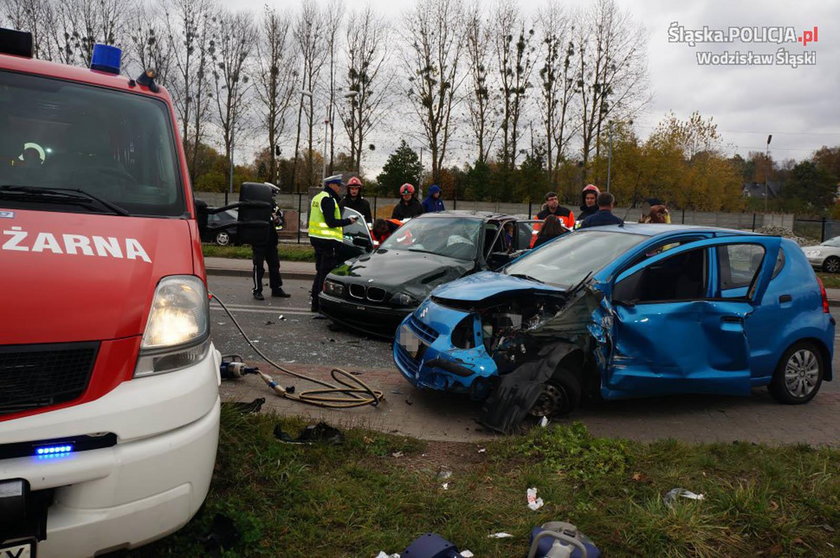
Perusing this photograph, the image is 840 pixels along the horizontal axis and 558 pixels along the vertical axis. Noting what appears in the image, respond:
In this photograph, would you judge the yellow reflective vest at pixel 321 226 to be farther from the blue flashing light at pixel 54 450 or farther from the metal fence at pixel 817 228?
the metal fence at pixel 817 228

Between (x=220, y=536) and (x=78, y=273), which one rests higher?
(x=78, y=273)

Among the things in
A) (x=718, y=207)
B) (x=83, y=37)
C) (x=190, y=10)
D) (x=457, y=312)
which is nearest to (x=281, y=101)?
(x=190, y=10)

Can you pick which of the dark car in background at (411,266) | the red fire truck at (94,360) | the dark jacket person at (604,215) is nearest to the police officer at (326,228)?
the dark car in background at (411,266)

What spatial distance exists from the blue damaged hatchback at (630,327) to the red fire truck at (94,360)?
2280 mm

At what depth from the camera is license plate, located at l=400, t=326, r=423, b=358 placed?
4.96 metres

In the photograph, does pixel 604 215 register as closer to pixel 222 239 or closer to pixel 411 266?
pixel 411 266

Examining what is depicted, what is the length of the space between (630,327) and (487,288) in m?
1.07

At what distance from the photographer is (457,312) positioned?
15.8 feet

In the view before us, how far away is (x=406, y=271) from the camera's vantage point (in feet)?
23.2

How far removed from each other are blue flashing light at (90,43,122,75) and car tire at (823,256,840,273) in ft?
84.5

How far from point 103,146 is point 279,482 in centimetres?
190

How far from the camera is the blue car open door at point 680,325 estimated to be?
4.61m

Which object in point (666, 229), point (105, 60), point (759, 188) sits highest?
point (759, 188)

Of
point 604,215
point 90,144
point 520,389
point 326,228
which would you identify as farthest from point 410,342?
point 604,215
